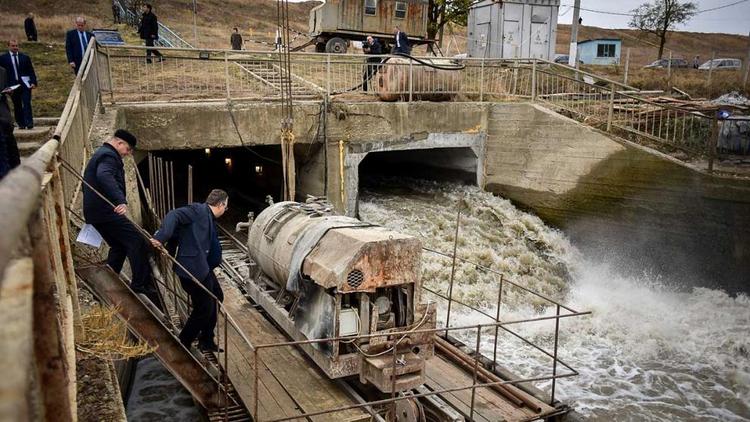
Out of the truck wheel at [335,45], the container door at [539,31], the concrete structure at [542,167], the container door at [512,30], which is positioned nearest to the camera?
the concrete structure at [542,167]

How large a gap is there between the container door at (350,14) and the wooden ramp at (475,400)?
2056 centimetres

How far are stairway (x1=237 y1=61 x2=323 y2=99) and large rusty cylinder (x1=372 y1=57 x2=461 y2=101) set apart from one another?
1.83 meters

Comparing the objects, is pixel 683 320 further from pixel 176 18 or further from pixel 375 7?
pixel 176 18

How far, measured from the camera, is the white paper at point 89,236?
5926 mm

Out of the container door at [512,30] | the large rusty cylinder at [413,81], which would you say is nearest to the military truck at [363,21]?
the container door at [512,30]

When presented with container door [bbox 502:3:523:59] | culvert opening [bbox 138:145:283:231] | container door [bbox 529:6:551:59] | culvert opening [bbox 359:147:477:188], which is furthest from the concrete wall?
container door [bbox 529:6:551:59]

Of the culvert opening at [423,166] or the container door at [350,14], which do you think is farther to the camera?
the container door at [350,14]

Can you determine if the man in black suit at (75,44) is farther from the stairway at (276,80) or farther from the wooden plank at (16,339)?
the wooden plank at (16,339)

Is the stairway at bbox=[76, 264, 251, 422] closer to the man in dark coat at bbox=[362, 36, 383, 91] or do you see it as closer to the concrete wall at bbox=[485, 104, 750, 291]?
the concrete wall at bbox=[485, 104, 750, 291]

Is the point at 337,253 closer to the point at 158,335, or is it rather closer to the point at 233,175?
the point at 158,335

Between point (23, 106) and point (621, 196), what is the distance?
13.1 metres

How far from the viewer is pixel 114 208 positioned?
19.3ft

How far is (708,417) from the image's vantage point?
8.90 metres

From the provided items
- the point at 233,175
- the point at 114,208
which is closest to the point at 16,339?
the point at 114,208
